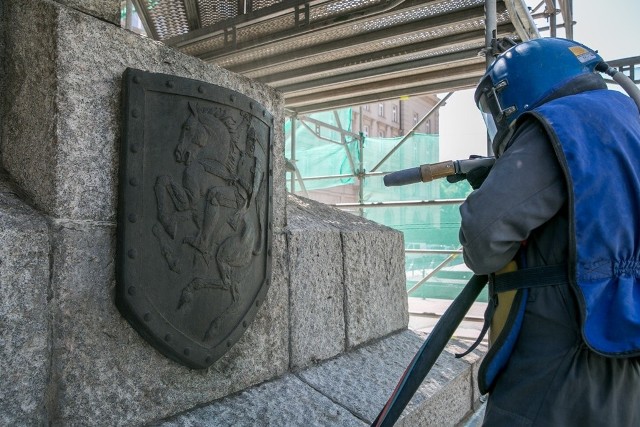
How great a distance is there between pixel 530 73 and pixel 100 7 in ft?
3.57

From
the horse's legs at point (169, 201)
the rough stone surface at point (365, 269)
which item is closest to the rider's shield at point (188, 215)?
the horse's legs at point (169, 201)

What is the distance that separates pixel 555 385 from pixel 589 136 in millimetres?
523

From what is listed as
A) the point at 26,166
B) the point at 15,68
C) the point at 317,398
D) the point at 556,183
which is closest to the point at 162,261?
the point at 26,166

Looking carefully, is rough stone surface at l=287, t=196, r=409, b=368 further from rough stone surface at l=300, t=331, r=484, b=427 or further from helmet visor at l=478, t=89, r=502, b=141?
helmet visor at l=478, t=89, r=502, b=141

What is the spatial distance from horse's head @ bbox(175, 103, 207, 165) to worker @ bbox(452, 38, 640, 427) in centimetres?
72

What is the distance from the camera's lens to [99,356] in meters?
1.18

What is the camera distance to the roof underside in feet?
9.50

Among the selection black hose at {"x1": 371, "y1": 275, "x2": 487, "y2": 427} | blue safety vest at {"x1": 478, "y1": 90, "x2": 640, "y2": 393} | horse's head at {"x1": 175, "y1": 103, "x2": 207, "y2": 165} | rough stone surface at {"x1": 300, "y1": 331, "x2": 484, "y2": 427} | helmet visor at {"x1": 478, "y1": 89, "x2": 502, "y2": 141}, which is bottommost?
rough stone surface at {"x1": 300, "y1": 331, "x2": 484, "y2": 427}

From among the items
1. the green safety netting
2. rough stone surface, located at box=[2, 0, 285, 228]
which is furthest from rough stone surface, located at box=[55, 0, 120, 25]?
the green safety netting

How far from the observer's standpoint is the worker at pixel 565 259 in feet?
3.23

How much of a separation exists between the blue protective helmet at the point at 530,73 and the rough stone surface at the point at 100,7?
99cm

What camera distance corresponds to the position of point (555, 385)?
1014 mm

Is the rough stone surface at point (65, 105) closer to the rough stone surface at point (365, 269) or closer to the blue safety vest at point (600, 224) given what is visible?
the rough stone surface at point (365, 269)

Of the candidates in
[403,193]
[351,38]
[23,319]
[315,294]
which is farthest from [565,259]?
[403,193]
